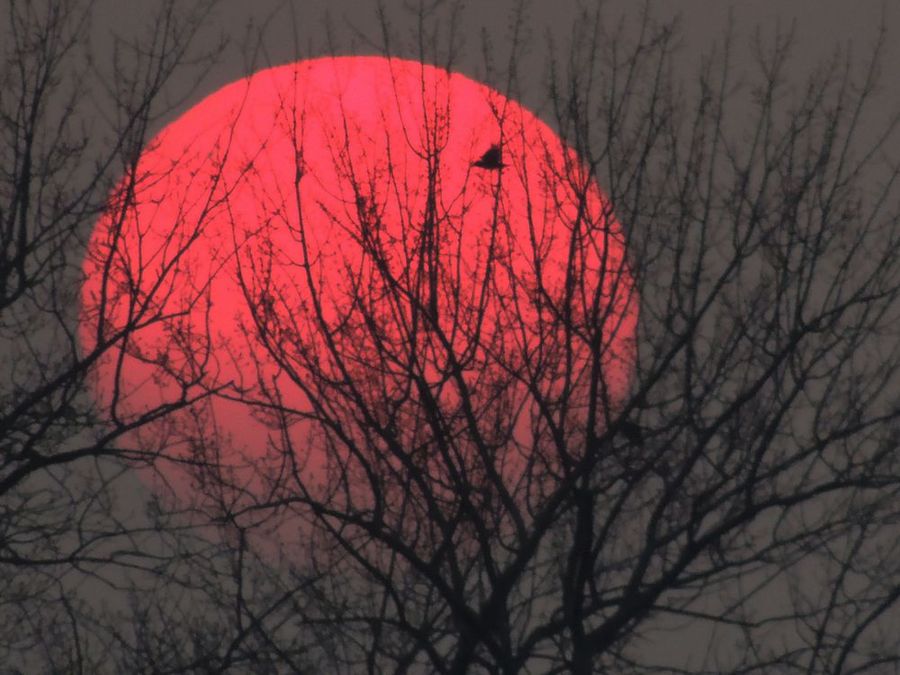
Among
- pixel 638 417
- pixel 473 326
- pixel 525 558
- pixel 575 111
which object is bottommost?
pixel 525 558

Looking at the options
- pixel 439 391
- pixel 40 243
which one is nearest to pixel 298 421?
pixel 439 391

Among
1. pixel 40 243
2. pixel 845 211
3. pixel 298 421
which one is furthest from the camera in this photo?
pixel 298 421

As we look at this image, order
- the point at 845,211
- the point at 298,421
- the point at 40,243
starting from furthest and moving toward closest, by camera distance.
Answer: the point at 298,421 → the point at 845,211 → the point at 40,243

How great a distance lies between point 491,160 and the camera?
8445mm

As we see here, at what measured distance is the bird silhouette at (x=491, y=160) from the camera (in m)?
8.45

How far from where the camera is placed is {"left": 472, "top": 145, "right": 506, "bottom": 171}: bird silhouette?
8445 mm

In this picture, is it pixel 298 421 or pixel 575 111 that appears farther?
pixel 298 421

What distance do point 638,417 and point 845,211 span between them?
1.61 m

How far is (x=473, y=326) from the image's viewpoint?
8.52 metres

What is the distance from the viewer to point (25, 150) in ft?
24.2

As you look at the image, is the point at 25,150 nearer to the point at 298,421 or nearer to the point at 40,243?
the point at 40,243

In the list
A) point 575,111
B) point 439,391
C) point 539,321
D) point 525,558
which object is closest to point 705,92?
point 575,111

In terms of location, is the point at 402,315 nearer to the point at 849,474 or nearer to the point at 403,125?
the point at 403,125

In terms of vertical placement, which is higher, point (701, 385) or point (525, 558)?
point (701, 385)
